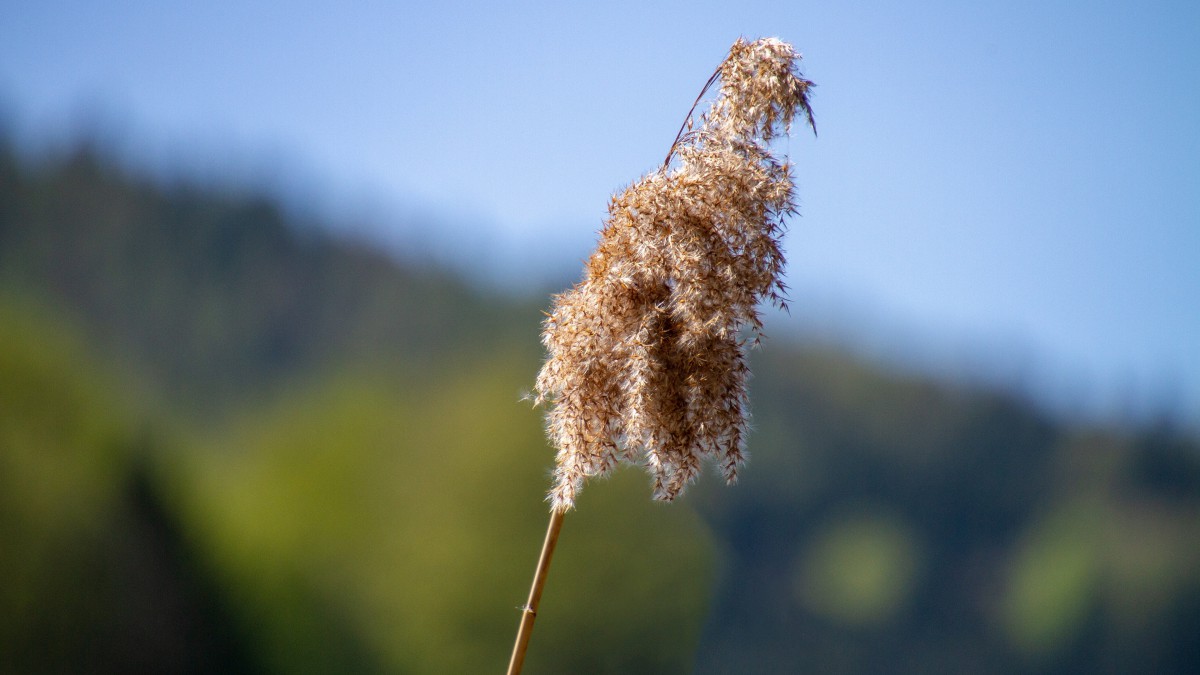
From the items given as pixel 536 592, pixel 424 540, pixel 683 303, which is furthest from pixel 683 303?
pixel 424 540

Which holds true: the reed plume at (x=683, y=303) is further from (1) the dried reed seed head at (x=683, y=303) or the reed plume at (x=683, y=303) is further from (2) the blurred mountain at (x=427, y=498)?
(2) the blurred mountain at (x=427, y=498)

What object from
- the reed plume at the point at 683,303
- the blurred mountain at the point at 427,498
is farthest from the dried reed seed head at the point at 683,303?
the blurred mountain at the point at 427,498

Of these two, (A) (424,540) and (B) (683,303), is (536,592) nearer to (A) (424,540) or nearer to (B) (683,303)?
(B) (683,303)

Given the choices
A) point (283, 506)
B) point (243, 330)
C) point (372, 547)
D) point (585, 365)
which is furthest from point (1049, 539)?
point (585, 365)

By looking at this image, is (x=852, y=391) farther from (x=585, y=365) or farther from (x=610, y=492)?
(x=585, y=365)

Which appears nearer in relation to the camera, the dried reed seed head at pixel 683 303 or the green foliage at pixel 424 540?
the dried reed seed head at pixel 683 303
